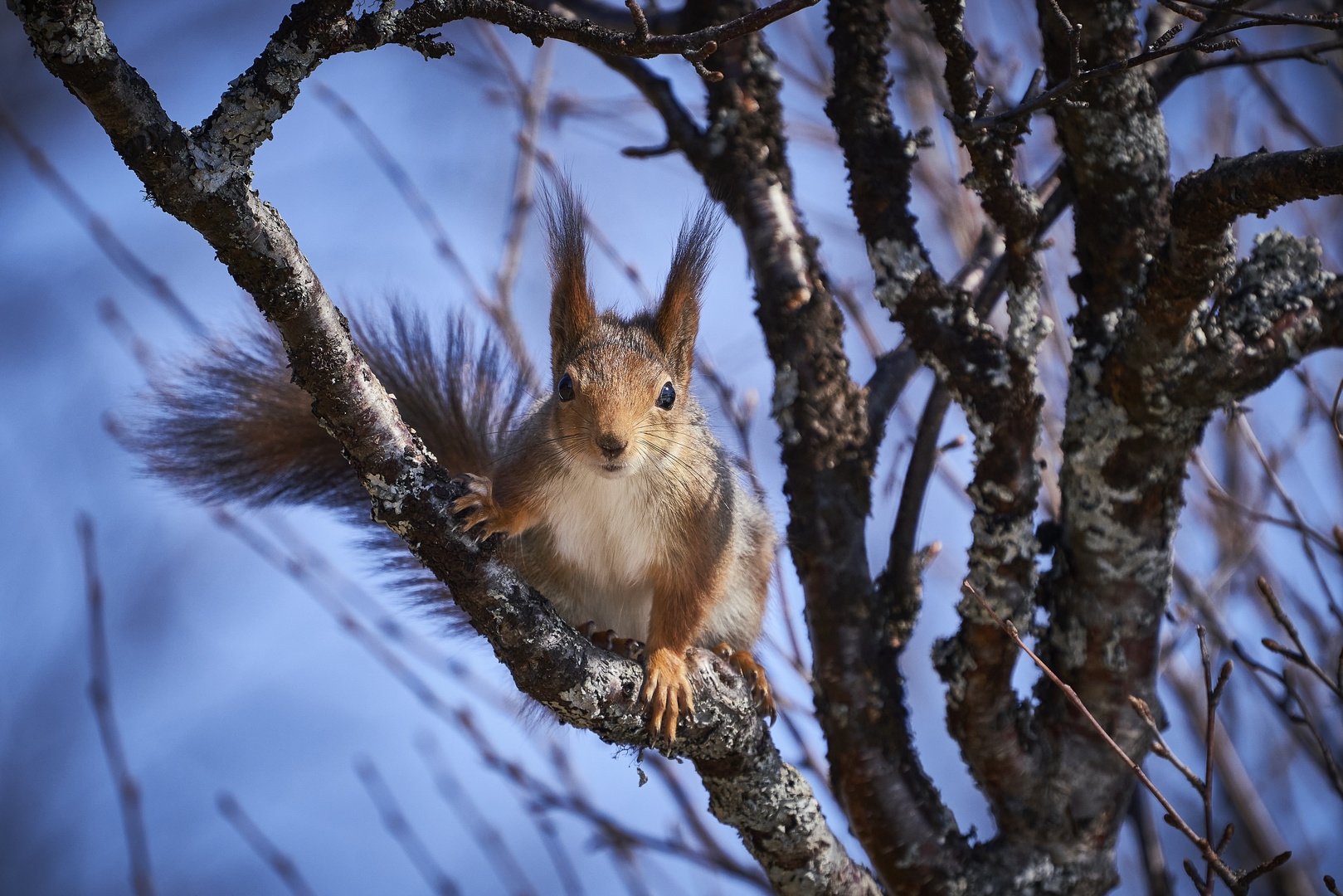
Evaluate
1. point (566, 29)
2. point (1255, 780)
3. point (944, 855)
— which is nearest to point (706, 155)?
point (566, 29)

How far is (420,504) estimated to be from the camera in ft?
4.72

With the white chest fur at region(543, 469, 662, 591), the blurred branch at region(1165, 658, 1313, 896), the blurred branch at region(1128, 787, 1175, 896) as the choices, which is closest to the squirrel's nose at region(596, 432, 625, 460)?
the white chest fur at region(543, 469, 662, 591)

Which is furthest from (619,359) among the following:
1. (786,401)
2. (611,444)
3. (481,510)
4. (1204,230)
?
(1204,230)

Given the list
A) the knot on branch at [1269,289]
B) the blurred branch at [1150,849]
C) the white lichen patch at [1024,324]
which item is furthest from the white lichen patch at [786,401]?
the blurred branch at [1150,849]

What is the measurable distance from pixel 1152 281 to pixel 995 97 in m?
1.40

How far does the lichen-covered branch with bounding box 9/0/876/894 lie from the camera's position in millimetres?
1093

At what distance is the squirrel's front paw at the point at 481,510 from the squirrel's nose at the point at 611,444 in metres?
0.24

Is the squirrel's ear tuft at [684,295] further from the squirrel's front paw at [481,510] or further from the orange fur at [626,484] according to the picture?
the squirrel's front paw at [481,510]

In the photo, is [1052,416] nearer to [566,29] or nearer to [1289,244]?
[1289,244]

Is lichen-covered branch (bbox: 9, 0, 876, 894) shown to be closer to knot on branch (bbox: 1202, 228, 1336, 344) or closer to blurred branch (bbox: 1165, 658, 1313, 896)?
knot on branch (bbox: 1202, 228, 1336, 344)

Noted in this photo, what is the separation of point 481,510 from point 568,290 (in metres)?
0.71

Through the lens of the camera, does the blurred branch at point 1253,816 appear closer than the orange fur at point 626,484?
No

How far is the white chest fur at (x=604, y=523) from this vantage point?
88.4 inches

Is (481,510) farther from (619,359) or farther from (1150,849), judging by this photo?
(1150,849)
